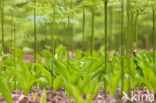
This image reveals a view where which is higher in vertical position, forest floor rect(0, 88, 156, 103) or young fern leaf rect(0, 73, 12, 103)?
young fern leaf rect(0, 73, 12, 103)

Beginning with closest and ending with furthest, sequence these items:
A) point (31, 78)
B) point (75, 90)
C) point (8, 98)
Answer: point (75, 90)
point (8, 98)
point (31, 78)

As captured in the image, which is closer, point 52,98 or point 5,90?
point 5,90

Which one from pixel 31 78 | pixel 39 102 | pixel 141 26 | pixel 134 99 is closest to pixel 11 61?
pixel 31 78

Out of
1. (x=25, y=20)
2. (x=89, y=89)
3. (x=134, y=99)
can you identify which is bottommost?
(x=134, y=99)

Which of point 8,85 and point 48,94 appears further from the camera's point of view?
point 48,94

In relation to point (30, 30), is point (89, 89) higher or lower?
lower

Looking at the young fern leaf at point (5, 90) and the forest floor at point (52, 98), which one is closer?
the young fern leaf at point (5, 90)

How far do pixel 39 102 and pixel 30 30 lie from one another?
6.35m

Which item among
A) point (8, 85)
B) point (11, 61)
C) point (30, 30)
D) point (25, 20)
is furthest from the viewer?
point (30, 30)

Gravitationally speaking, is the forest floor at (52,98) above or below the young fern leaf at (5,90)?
below

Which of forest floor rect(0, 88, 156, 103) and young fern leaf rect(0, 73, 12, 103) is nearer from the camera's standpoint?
young fern leaf rect(0, 73, 12, 103)

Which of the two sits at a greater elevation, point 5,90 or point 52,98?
point 5,90

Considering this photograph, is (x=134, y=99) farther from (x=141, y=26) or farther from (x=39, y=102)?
(x=141, y=26)

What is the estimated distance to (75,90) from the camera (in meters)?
1.37
